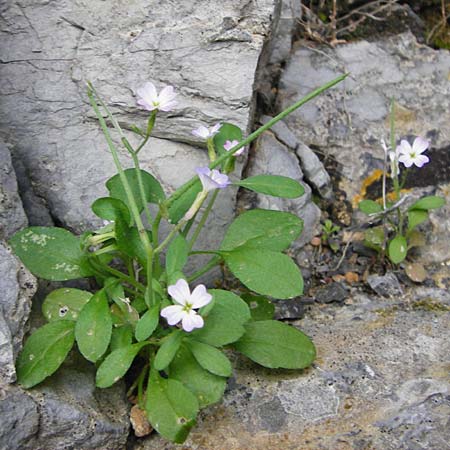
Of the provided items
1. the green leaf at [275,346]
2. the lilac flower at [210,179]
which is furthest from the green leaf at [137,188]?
the green leaf at [275,346]

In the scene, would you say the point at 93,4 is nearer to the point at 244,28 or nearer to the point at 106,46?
the point at 106,46

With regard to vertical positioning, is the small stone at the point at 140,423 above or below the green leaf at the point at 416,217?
below

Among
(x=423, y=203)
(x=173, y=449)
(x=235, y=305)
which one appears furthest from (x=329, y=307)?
(x=173, y=449)

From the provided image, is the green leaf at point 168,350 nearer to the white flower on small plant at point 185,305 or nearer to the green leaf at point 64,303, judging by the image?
the white flower on small plant at point 185,305

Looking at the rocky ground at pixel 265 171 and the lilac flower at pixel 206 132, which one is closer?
the rocky ground at pixel 265 171

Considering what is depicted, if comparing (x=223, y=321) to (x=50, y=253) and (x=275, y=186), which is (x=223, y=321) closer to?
(x=275, y=186)

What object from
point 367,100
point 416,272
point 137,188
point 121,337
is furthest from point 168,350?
point 367,100
